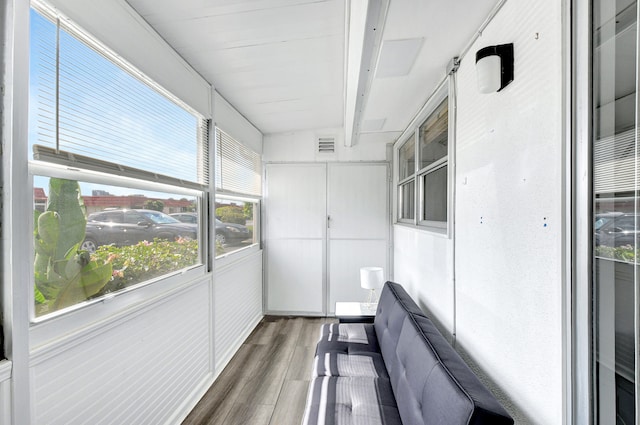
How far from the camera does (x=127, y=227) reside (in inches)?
60.6

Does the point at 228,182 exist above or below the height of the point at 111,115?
below

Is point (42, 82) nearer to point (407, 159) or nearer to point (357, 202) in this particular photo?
point (407, 159)

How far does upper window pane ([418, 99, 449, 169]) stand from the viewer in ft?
6.69

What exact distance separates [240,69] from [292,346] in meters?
2.85

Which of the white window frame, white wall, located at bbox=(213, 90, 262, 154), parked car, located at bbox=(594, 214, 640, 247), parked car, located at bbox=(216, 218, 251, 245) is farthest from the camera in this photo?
parked car, located at bbox=(216, 218, 251, 245)

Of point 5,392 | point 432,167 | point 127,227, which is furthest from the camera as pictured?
point 432,167

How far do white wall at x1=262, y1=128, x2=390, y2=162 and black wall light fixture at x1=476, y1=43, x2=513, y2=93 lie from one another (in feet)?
8.78

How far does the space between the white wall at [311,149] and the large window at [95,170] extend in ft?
6.51

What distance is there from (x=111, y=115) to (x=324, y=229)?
2.87 metres

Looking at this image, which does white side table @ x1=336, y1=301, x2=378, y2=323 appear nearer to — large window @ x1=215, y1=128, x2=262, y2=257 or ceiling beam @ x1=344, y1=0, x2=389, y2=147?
large window @ x1=215, y1=128, x2=262, y2=257

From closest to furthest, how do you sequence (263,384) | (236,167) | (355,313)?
(263,384) → (355,313) → (236,167)

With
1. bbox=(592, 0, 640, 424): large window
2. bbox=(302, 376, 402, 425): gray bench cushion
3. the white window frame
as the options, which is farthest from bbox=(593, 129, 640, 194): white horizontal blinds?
the white window frame

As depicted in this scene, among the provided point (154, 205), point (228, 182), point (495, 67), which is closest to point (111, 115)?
point (154, 205)

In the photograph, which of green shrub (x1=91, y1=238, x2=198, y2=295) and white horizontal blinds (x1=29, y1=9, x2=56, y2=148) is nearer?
white horizontal blinds (x1=29, y1=9, x2=56, y2=148)
